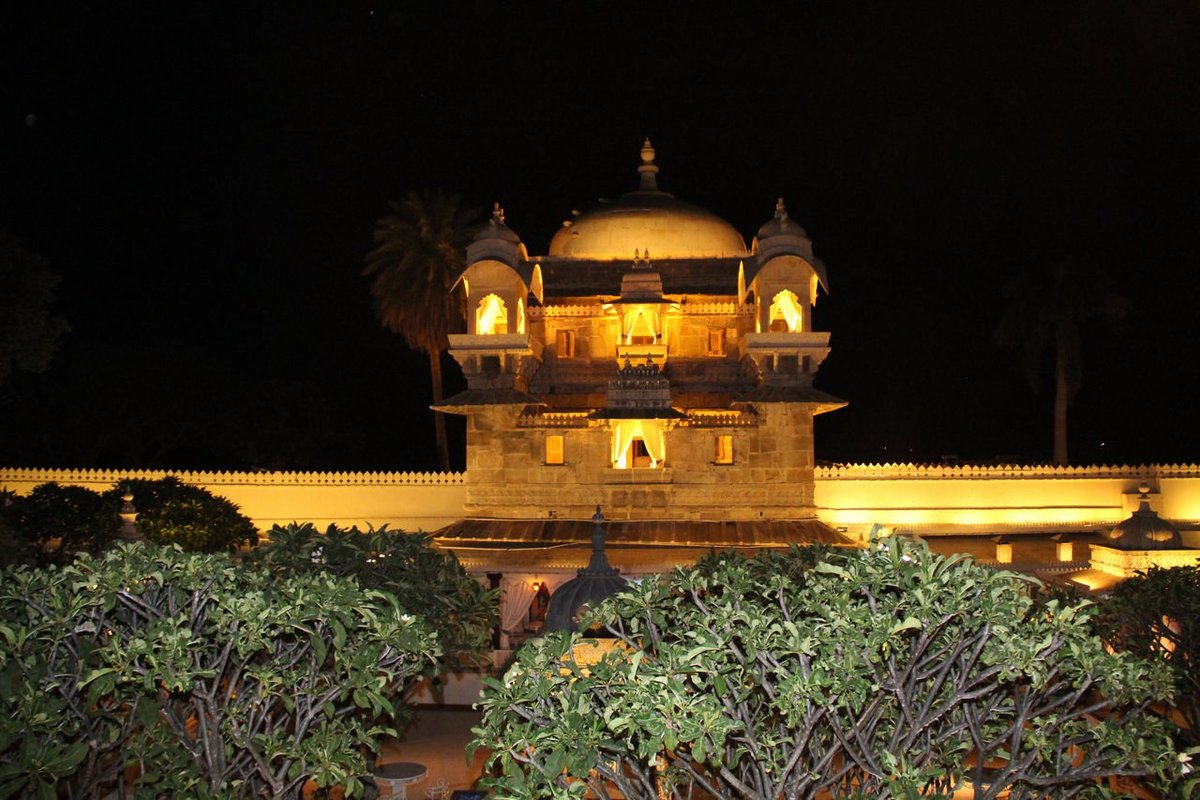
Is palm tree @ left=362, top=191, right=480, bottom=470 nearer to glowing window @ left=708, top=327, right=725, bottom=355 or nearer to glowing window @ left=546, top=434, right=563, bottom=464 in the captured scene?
glowing window @ left=708, top=327, right=725, bottom=355

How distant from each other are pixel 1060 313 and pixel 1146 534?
16478 millimetres

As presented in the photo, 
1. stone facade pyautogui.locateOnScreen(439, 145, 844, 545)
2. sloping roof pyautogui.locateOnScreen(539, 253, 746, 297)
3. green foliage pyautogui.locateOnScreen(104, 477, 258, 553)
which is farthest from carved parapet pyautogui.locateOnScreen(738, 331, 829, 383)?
green foliage pyautogui.locateOnScreen(104, 477, 258, 553)

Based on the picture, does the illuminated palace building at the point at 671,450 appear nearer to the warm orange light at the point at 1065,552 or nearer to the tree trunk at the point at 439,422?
the warm orange light at the point at 1065,552

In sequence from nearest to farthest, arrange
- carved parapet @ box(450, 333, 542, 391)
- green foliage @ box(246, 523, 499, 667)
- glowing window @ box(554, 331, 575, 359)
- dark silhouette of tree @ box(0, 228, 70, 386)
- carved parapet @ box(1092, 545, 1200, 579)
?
1. green foliage @ box(246, 523, 499, 667)
2. carved parapet @ box(1092, 545, 1200, 579)
3. carved parapet @ box(450, 333, 542, 391)
4. dark silhouette of tree @ box(0, 228, 70, 386)
5. glowing window @ box(554, 331, 575, 359)

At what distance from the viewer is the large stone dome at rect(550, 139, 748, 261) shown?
3281cm

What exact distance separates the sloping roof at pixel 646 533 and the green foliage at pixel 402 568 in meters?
10.3

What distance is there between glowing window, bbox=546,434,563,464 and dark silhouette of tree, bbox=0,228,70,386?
1289 cm

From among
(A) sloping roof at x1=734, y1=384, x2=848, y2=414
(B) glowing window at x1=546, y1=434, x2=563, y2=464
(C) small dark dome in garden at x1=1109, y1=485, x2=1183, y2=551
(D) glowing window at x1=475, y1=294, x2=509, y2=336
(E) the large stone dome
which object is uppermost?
(E) the large stone dome

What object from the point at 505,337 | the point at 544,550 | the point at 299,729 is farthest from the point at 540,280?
the point at 299,729

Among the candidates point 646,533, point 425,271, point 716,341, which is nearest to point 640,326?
point 716,341

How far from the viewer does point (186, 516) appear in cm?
3128

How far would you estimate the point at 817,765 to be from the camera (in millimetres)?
10695

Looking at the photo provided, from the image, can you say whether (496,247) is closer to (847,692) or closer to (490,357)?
(490,357)

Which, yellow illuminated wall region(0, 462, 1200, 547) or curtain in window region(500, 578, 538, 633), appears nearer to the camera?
curtain in window region(500, 578, 538, 633)
